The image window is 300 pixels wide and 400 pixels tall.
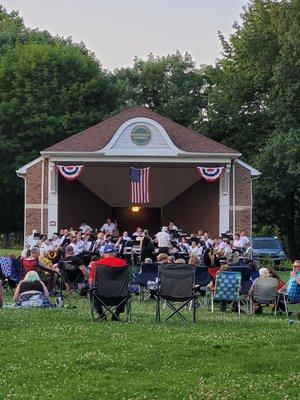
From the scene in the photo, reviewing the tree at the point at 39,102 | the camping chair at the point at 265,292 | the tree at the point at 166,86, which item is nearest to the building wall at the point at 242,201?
the tree at the point at 39,102

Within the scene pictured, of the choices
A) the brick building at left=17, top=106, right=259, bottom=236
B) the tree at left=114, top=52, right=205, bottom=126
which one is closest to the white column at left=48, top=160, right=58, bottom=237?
the brick building at left=17, top=106, right=259, bottom=236

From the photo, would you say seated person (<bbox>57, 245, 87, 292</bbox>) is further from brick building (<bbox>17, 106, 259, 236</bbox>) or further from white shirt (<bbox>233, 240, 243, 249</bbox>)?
brick building (<bbox>17, 106, 259, 236</bbox>)

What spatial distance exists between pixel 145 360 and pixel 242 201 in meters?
25.0

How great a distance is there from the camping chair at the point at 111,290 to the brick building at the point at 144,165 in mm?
19867

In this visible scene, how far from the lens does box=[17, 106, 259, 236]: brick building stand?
112ft

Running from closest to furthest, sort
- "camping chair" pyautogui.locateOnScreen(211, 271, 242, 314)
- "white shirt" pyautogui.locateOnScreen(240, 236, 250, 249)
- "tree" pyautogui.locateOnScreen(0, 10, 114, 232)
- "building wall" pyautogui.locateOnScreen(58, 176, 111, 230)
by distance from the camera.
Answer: "camping chair" pyautogui.locateOnScreen(211, 271, 242, 314)
"white shirt" pyautogui.locateOnScreen(240, 236, 250, 249)
"building wall" pyautogui.locateOnScreen(58, 176, 111, 230)
"tree" pyautogui.locateOnScreen(0, 10, 114, 232)

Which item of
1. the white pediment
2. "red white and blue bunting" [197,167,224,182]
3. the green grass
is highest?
the white pediment

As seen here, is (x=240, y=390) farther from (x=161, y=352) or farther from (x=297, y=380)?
(x=161, y=352)

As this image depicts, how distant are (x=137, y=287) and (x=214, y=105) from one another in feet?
84.6

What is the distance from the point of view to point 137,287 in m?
21.4

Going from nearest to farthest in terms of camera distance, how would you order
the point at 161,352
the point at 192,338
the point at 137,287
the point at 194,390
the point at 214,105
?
the point at 194,390 → the point at 161,352 → the point at 192,338 → the point at 137,287 → the point at 214,105

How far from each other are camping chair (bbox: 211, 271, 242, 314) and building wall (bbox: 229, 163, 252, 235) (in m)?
17.2

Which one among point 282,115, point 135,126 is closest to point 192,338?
point 135,126

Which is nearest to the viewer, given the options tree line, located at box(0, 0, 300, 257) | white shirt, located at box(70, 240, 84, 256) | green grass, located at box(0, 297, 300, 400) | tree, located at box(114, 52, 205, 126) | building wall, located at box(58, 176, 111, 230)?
green grass, located at box(0, 297, 300, 400)
